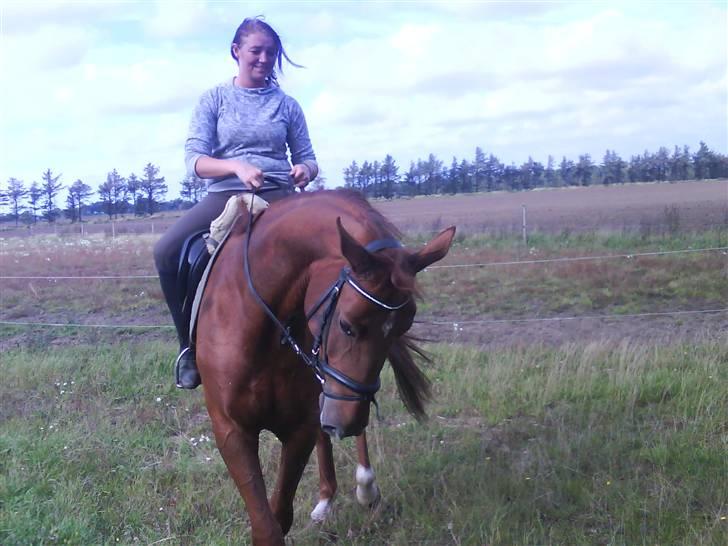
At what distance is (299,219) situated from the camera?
10.9ft

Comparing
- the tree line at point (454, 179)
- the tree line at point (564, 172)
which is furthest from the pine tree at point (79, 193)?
the tree line at point (564, 172)

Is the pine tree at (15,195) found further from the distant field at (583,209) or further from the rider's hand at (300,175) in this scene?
the rider's hand at (300,175)

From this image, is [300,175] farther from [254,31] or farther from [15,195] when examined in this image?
[15,195]

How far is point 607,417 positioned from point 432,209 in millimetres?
29880

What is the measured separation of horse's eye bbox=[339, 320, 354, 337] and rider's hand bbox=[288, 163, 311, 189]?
1508 mm

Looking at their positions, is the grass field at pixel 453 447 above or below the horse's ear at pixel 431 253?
below

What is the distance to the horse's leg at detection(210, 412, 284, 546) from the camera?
3.39m

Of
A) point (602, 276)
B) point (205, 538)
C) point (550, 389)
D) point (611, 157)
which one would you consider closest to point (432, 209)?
point (611, 157)

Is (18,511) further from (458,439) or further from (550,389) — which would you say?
(550,389)

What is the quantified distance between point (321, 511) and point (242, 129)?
2240mm

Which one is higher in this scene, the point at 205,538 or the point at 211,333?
the point at 211,333

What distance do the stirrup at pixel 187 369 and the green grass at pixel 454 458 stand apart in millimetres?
854

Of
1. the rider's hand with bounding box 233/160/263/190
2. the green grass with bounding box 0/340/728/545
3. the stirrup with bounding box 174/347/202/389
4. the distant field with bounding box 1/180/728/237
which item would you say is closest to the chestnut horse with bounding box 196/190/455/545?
the rider's hand with bounding box 233/160/263/190

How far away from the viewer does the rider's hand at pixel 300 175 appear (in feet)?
13.4
